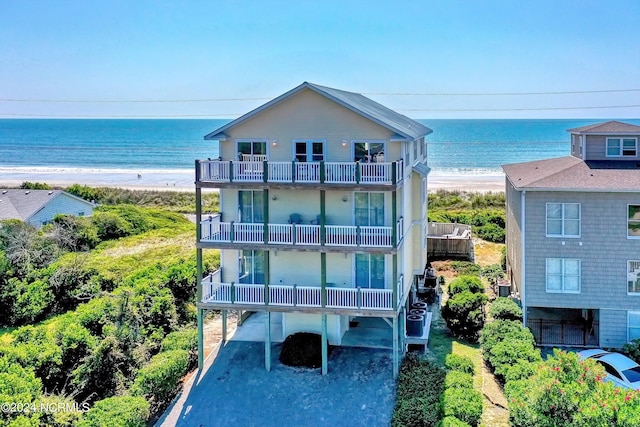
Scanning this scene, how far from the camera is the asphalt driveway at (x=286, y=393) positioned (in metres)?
17.8

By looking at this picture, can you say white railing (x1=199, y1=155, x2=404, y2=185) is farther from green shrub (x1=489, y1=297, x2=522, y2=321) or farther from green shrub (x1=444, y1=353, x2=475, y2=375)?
green shrub (x1=489, y1=297, x2=522, y2=321)

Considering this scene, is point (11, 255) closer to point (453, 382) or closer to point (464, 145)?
point (453, 382)

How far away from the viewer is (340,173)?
2014 centimetres

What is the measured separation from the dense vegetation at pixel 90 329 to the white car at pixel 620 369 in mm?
13957

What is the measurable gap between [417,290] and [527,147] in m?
136

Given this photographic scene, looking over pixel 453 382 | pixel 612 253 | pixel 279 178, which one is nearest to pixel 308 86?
pixel 279 178

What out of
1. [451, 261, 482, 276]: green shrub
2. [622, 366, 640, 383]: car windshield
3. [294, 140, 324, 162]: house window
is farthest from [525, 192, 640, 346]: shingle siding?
[451, 261, 482, 276]: green shrub

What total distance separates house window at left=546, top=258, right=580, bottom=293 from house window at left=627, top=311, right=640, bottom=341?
2057 mm

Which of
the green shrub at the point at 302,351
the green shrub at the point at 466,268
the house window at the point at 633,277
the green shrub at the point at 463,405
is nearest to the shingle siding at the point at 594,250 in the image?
the house window at the point at 633,277

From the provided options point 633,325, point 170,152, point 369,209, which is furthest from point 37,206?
point 170,152

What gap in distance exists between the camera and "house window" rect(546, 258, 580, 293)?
73.5 ft

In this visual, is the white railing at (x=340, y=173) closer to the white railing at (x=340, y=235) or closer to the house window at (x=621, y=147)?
the white railing at (x=340, y=235)

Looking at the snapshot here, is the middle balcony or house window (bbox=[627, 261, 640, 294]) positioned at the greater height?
the middle balcony

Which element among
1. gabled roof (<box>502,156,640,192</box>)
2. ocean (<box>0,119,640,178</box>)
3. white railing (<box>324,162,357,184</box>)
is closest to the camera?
white railing (<box>324,162,357,184</box>)
